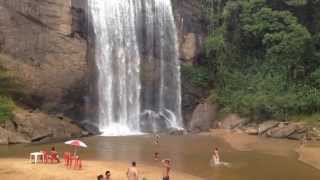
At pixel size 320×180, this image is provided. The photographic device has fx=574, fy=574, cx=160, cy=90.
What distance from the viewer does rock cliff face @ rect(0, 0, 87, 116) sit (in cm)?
4691

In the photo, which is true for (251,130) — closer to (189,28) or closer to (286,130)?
(286,130)

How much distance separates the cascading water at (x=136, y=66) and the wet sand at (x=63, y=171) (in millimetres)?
20429

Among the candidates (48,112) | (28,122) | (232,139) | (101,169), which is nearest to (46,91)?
(48,112)

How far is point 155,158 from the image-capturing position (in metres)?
32.9

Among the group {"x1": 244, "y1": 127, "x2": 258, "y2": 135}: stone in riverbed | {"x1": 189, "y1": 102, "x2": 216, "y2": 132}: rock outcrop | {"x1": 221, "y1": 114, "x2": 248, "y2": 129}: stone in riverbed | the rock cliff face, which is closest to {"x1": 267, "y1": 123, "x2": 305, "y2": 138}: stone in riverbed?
{"x1": 244, "y1": 127, "x2": 258, "y2": 135}: stone in riverbed

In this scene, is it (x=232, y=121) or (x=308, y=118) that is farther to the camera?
(x=232, y=121)

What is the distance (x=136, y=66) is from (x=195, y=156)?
849 inches

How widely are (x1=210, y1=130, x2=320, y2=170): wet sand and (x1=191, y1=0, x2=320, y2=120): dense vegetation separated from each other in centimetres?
462

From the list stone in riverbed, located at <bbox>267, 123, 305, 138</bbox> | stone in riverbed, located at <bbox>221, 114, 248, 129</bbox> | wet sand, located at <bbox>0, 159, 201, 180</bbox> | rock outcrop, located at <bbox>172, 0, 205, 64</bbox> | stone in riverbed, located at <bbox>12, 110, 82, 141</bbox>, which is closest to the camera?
wet sand, located at <bbox>0, 159, 201, 180</bbox>

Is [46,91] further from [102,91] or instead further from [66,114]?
[102,91]

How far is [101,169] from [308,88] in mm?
26696

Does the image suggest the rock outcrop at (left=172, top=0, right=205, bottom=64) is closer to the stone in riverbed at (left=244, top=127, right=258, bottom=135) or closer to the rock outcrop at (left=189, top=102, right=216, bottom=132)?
the rock outcrop at (left=189, top=102, right=216, bottom=132)

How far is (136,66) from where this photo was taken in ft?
180

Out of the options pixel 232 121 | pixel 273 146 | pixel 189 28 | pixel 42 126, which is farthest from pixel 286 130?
pixel 42 126
